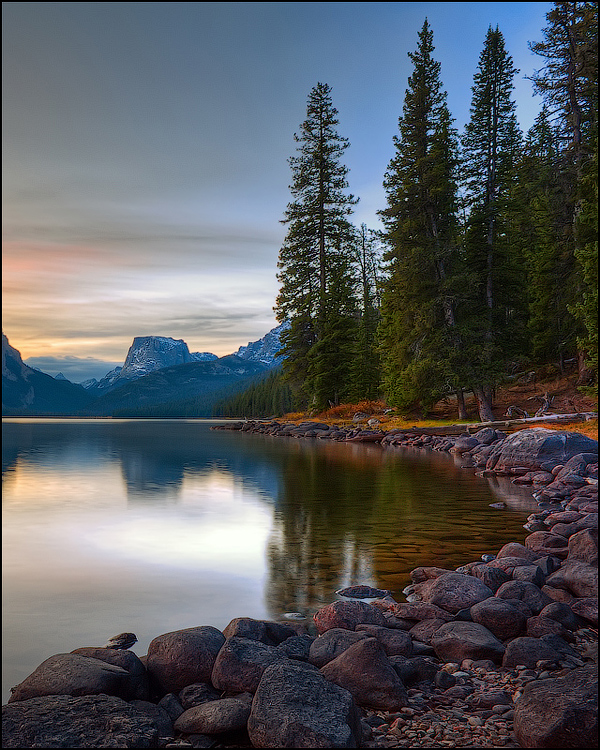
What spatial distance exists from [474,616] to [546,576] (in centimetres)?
173

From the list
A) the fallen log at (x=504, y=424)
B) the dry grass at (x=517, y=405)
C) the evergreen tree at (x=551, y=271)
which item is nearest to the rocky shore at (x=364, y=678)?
the fallen log at (x=504, y=424)

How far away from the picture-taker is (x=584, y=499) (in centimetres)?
1096

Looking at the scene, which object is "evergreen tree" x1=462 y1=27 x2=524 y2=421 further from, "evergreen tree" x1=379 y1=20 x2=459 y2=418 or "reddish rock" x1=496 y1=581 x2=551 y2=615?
"reddish rock" x1=496 y1=581 x2=551 y2=615

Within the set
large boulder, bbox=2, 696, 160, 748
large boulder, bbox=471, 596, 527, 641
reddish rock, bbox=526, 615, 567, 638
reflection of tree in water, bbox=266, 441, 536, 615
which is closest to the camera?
large boulder, bbox=2, 696, 160, 748

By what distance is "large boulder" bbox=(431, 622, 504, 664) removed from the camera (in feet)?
15.6

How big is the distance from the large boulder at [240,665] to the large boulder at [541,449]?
1433cm

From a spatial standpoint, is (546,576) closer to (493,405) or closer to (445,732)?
(445,732)

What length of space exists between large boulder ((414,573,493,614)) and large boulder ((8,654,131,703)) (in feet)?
10.8

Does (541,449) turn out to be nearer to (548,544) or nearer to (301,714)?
(548,544)

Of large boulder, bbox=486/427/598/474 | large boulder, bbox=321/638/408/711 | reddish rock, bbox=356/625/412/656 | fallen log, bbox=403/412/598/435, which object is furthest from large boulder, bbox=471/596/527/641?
fallen log, bbox=403/412/598/435

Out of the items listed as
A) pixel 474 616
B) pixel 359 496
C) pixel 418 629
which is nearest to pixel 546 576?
pixel 474 616

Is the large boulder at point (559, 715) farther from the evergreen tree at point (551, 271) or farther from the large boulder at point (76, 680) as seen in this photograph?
the evergreen tree at point (551, 271)

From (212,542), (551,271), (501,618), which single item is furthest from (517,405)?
(501,618)

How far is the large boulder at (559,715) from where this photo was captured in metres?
3.20
